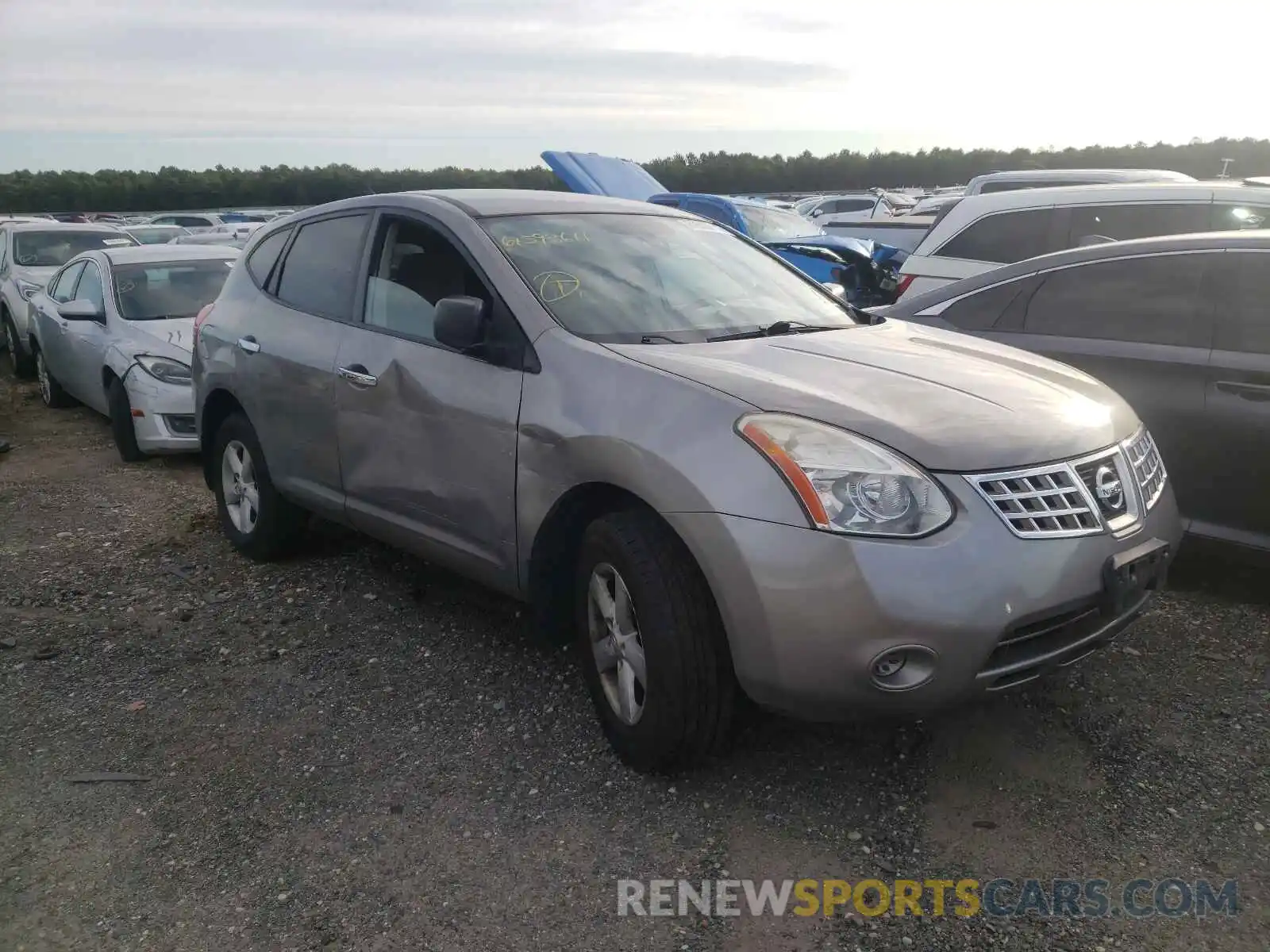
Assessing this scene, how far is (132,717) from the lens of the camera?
375 centimetres

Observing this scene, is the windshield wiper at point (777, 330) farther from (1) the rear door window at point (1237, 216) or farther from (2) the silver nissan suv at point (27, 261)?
(2) the silver nissan suv at point (27, 261)

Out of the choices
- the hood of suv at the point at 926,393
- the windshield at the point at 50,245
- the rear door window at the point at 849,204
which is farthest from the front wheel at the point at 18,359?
the rear door window at the point at 849,204

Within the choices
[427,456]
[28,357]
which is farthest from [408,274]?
[28,357]

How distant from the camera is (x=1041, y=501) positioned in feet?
9.12

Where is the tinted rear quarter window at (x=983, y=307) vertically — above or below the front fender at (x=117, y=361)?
above

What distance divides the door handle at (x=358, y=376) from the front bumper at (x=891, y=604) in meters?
1.72

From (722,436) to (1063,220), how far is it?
532 cm

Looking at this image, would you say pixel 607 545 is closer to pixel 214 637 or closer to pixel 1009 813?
pixel 1009 813

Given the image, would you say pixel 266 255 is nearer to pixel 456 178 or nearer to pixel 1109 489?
pixel 1109 489

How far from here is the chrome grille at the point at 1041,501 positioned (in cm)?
272

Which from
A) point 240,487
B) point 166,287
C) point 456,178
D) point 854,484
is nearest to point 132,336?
point 166,287

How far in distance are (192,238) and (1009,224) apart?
1555cm

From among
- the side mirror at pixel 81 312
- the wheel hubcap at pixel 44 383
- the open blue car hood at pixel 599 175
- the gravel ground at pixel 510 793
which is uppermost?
Result: the open blue car hood at pixel 599 175

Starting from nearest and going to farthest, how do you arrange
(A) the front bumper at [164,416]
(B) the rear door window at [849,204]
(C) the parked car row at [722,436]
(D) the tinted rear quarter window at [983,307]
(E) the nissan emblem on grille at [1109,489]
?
(C) the parked car row at [722,436] < (E) the nissan emblem on grille at [1109,489] < (D) the tinted rear quarter window at [983,307] < (A) the front bumper at [164,416] < (B) the rear door window at [849,204]
